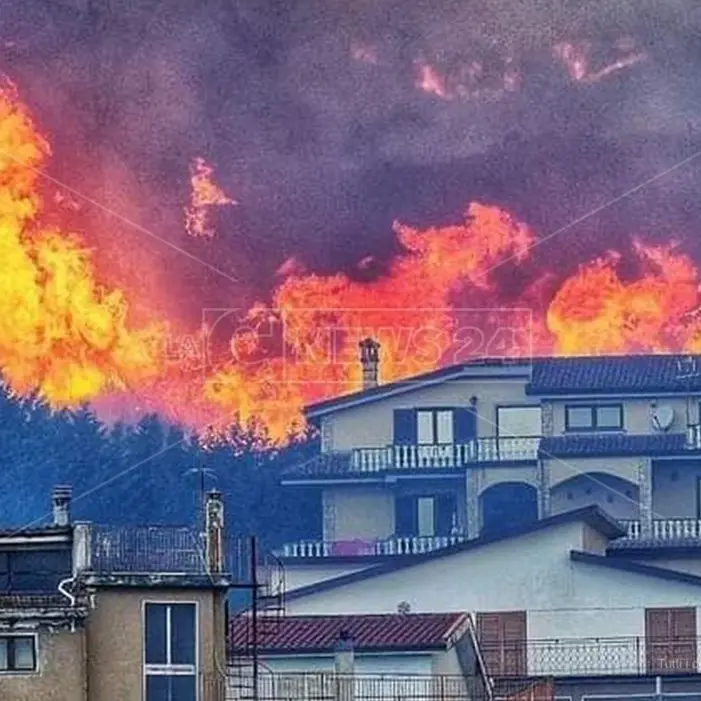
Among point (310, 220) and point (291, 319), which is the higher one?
point (310, 220)

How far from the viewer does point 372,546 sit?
83625 mm

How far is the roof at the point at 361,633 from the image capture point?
51.8 m

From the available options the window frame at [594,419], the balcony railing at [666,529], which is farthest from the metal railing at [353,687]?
the window frame at [594,419]

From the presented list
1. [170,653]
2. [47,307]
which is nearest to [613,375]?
[47,307]

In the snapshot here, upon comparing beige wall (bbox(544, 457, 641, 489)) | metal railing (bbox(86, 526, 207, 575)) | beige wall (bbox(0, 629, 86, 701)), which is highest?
beige wall (bbox(544, 457, 641, 489))

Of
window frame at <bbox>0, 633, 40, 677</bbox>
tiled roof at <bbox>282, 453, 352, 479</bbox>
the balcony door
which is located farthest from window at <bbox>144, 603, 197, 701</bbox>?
tiled roof at <bbox>282, 453, 352, 479</bbox>

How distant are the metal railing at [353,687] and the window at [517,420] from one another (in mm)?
32203

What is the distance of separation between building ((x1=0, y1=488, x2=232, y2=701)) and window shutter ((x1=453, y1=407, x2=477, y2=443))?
1536 inches

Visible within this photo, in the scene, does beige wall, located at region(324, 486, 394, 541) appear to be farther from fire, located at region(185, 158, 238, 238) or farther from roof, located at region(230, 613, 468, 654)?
roof, located at region(230, 613, 468, 654)

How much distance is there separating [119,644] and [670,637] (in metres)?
25.3

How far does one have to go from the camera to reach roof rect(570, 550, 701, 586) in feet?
224

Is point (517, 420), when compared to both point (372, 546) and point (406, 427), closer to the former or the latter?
point (406, 427)

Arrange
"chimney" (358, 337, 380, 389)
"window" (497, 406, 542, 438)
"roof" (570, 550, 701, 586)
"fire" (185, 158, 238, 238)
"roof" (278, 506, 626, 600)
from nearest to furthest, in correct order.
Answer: "roof" (570, 550, 701, 586) < "roof" (278, 506, 626, 600) < "window" (497, 406, 542, 438) < "chimney" (358, 337, 380, 389) < "fire" (185, 158, 238, 238)

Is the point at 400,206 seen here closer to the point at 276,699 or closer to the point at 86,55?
the point at 86,55
